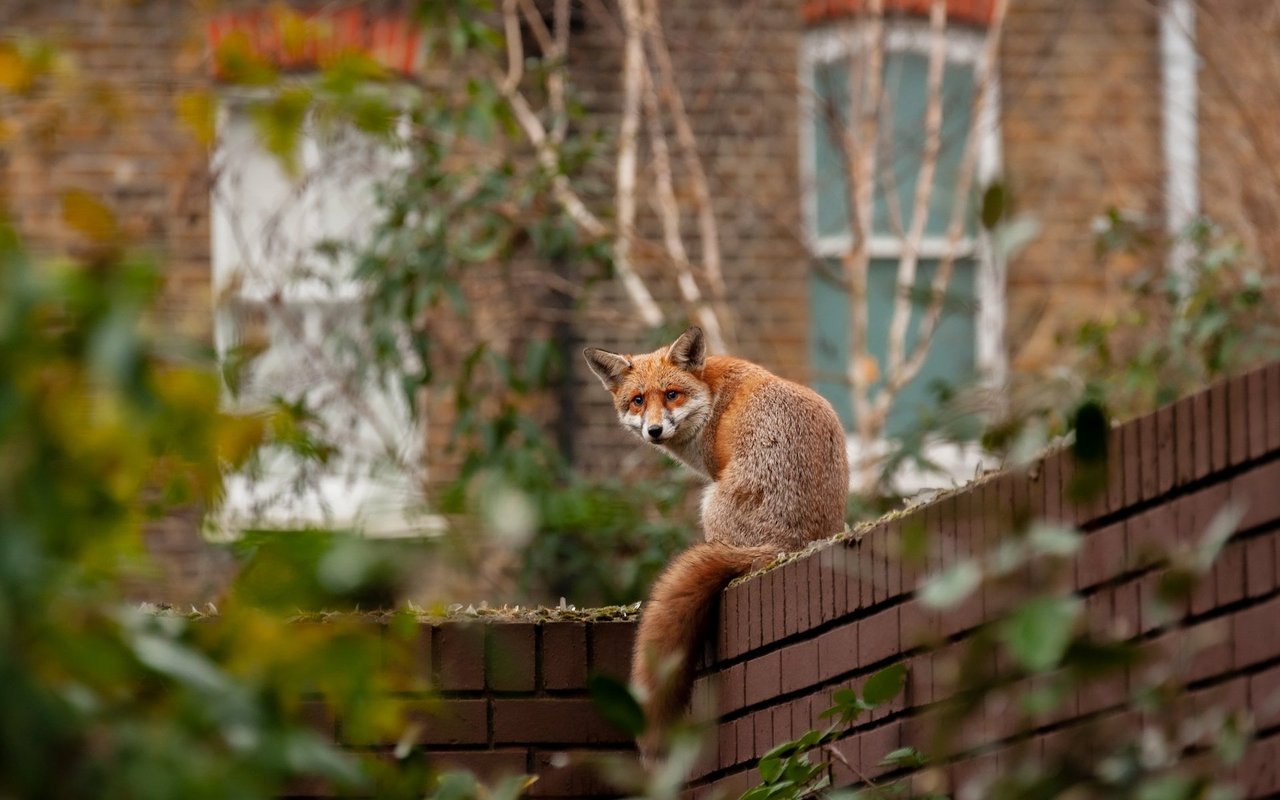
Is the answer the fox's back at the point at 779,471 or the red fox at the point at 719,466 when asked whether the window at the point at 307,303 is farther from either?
the fox's back at the point at 779,471

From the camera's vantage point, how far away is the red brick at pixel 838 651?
12.8 feet

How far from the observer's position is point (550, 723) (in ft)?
15.1

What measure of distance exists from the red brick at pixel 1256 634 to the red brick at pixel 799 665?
1437 mm

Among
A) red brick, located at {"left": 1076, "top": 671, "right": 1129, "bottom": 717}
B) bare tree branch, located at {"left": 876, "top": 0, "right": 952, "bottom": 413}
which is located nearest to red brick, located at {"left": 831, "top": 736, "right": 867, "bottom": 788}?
red brick, located at {"left": 1076, "top": 671, "right": 1129, "bottom": 717}

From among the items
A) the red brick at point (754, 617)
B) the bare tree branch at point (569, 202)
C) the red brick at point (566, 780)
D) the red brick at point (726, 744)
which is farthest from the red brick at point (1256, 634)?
the bare tree branch at point (569, 202)

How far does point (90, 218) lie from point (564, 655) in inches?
114

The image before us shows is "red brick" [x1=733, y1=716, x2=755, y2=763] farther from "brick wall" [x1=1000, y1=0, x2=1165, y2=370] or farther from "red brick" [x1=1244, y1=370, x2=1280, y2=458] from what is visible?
"brick wall" [x1=1000, y1=0, x2=1165, y2=370]

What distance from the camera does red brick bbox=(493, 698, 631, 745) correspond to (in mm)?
4594

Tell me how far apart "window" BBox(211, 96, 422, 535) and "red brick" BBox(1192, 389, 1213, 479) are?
229 inches

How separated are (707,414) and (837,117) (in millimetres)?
4283

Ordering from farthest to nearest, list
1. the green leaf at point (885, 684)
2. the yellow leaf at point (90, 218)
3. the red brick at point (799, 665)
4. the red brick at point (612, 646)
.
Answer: the red brick at point (612, 646)
the red brick at point (799, 665)
the green leaf at point (885, 684)
the yellow leaf at point (90, 218)

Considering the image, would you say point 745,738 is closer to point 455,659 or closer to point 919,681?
point 455,659

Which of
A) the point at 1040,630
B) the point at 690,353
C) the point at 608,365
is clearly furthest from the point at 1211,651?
the point at 608,365

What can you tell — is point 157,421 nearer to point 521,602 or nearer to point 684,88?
point 521,602
